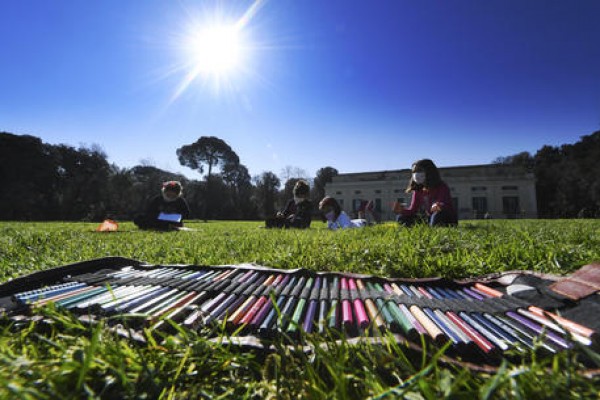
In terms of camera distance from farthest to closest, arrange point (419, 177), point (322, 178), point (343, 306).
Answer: point (322, 178) < point (419, 177) < point (343, 306)

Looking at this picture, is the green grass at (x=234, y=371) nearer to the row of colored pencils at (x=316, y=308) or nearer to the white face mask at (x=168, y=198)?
the row of colored pencils at (x=316, y=308)

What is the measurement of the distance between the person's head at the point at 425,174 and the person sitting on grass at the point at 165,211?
236 inches

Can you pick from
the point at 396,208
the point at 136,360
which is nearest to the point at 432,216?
the point at 396,208

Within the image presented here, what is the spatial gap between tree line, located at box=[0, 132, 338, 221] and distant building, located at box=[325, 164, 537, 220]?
952 cm

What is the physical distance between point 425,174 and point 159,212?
7077mm

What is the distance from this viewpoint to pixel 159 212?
7.54 metres

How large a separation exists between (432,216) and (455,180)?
117 ft

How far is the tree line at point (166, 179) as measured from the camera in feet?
88.7

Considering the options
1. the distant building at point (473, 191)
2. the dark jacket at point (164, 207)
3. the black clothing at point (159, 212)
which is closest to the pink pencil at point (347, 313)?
the black clothing at point (159, 212)

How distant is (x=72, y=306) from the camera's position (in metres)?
1.11

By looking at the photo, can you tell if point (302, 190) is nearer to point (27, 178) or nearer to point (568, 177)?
point (27, 178)

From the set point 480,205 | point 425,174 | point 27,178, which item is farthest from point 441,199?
point 27,178

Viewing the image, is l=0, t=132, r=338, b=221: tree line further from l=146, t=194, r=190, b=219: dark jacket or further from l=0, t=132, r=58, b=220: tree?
l=146, t=194, r=190, b=219: dark jacket

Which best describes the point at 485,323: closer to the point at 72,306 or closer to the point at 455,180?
the point at 72,306
